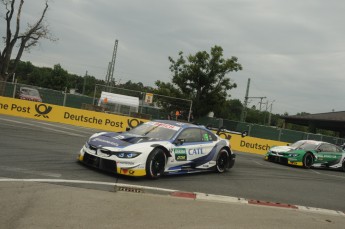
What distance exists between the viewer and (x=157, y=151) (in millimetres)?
9109

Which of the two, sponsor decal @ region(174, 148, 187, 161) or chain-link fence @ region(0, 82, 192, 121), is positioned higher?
chain-link fence @ region(0, 82, 192, 121)

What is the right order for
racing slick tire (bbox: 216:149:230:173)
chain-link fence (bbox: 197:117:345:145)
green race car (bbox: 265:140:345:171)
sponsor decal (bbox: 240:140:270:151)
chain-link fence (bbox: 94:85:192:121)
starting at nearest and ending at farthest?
racing slick tire (bbox: 216:149:230:173)
green race car (bbox: 265:140:345:171)
sponsor decal (bbox: 240:140:270:151)
chain-link fence (bbox: 94:85:192:121)
chain-link fence (bbox: 197:117:345:145)

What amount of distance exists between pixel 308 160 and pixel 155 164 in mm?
10064

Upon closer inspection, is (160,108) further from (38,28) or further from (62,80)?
(62,80)

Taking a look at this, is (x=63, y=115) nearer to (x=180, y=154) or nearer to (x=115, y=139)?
(x=180, y=154)

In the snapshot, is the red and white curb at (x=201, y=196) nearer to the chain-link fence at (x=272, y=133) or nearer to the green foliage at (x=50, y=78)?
the chain-link fence at (x=272, y=133)

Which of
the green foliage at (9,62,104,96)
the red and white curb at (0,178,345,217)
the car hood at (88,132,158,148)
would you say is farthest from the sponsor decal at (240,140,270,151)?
the green foliage at (9,62,104,96)

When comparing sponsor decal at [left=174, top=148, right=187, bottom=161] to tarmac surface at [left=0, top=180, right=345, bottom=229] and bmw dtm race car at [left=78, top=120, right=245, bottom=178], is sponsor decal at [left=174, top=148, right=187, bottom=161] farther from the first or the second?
tarmac surface at [left=0, top=180, right=345, bottom=229]

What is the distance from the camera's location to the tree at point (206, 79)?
125ft

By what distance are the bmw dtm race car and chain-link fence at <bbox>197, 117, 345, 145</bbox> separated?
1977 centimetres

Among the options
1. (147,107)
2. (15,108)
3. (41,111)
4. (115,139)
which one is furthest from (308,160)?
(15,108)

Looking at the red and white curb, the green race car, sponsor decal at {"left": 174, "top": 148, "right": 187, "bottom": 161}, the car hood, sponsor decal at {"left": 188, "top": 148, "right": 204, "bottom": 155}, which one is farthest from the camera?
the green race car

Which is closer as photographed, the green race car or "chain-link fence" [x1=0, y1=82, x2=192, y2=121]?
the green race car

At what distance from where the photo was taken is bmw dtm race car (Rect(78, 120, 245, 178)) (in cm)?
862
